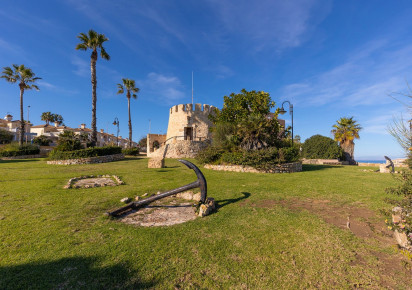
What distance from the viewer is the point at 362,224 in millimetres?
4035

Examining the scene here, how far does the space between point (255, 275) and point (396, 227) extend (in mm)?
2454

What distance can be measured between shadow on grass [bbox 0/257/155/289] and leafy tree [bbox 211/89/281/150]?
40.3 feet

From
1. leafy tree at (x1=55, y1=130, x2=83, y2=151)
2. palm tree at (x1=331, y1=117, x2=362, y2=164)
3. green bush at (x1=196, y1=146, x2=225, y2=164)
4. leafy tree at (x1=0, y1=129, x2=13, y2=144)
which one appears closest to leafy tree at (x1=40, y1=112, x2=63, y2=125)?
leafy tree at (x1=0, y1=129, x2=13, y2=144)

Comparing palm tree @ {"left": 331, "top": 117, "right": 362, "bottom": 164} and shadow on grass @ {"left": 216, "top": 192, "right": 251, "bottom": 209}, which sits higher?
palm tree @ {"left": 331, "top": 117, "right": 362, "bottom": 164}

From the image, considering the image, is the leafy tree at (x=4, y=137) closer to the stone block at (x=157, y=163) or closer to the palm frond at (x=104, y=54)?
the palm frond at (x=104, y=54)

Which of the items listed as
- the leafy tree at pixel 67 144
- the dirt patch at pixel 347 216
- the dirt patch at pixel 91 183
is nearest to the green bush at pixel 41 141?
the leafy tree at pixel 67 144

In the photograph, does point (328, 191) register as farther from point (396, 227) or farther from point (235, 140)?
point (235, 140)

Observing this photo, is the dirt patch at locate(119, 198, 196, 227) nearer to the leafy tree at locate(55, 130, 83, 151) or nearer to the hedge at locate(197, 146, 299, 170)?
the hedge at locate(197, 146, 299, 170)

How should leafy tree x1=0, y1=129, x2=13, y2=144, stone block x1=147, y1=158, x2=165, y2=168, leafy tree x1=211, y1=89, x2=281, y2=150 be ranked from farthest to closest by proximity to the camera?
leafy tree x1=0, y1=129, x2=13, y2=144, leafy tree x1=211, y1=89, x2=281, y2=150, stone block x1=147, y1=158, x2=165, y2=168

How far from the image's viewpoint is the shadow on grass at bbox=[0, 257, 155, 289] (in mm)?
2219

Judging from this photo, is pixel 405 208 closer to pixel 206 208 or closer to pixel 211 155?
pixel 206 208

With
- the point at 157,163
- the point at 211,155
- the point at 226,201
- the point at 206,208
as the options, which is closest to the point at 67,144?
the point at 157,163

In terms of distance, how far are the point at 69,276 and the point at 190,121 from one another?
2764 centimetres

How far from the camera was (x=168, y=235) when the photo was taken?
3.50m
